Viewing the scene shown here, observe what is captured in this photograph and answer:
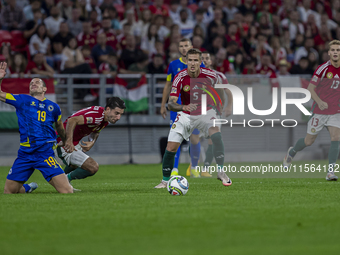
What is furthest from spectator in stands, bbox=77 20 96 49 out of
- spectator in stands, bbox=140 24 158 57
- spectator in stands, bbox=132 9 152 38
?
spectator in stands, bbox=140 24 158 57

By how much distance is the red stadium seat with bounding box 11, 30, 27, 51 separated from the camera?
50.1ft

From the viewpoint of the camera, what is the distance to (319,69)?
979 centimetres

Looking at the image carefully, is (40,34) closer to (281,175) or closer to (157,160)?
(157,160)

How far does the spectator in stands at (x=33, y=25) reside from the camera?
15234 mm

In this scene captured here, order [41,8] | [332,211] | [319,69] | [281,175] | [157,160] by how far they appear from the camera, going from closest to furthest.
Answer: [332,211] < [319,69] < [281,175] < [157,160] < [41,8]

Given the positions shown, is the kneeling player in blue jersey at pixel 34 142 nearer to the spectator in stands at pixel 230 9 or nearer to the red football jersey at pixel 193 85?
the red football jersey at pixel 193 85

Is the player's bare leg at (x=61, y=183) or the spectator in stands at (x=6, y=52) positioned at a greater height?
the spectator in stands at (x=6, y=52)

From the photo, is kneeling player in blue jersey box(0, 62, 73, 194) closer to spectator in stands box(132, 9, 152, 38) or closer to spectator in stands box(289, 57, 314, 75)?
spectator in stands box(132, 9, 152, 38)

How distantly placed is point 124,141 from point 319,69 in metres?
6.63

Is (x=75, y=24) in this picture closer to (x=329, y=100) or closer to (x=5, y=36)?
(x=5, y=36)

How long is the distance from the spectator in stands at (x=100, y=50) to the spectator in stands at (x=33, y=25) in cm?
163

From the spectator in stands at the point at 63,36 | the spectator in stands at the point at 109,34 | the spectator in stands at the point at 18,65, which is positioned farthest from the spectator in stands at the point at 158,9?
the spectator in stands at the point at 18,65

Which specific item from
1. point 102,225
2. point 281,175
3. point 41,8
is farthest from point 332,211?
point 41,8

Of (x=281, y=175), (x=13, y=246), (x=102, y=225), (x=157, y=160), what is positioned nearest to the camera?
(x=13, y=246)
